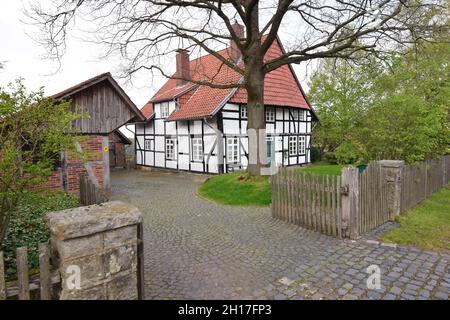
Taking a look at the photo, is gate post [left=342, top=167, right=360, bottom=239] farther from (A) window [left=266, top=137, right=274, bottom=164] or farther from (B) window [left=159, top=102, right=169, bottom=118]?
(B) window [left=159, top=102, right=169, bottom=118]

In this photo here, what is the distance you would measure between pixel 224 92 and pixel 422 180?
1050cm

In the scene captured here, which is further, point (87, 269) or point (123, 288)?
point (123, 288)

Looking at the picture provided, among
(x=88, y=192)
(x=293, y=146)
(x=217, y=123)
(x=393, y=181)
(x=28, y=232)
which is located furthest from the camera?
(x=293, y=146)

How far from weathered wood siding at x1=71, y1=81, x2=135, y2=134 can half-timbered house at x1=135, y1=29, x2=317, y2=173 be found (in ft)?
15.3

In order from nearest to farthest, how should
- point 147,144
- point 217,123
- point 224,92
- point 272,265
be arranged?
point 272,265 → point 217,123 → point 224,92 → point 147,144

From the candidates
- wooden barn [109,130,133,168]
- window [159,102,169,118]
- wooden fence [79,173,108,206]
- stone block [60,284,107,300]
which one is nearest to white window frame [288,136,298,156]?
window [159,102,169,118]

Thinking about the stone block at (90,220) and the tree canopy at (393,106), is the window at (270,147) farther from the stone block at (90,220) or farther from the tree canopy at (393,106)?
the stone block at (90,220)

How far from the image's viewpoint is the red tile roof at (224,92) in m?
15.7

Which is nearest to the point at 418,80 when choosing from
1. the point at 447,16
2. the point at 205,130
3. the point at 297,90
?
the point at 447,16

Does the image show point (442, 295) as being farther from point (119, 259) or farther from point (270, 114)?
point (270, 114)

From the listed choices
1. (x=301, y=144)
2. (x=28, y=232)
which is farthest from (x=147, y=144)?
(x=28, y=232)

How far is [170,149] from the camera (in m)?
19.2

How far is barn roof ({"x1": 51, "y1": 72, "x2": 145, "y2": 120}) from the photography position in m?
9.32

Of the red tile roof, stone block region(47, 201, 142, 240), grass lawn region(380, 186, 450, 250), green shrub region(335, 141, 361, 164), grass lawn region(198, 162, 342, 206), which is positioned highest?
the red tile roof
